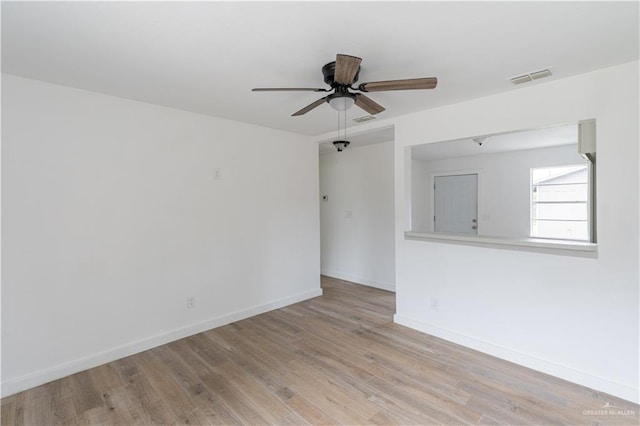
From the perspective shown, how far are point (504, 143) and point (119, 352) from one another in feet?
18.3

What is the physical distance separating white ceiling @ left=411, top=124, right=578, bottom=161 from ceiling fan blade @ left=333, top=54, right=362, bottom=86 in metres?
1.85

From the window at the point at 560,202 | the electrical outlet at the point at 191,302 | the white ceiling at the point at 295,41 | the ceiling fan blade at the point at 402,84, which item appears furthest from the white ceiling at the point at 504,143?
the electrical outlet at the point at 191,302

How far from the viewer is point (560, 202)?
495cm

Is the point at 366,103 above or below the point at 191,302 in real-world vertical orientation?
above

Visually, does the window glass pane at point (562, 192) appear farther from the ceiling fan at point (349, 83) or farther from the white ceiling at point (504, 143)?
the ceiling fan at point (349, 83)

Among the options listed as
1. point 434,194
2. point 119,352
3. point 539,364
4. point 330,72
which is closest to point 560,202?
point 434,194

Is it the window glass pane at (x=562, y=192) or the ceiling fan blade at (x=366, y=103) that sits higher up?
the ceiling fan blade at (x=366, y=103)

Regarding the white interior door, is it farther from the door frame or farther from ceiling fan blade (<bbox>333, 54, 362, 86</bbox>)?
ceiling fan blade (<bbox>333, 54, 362, 86</bbox>)

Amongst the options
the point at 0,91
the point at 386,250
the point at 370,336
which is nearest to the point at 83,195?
the point at 0,91

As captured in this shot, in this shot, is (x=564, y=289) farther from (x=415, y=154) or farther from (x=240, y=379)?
(x=415, y=154)

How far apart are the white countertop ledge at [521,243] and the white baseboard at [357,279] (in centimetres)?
179

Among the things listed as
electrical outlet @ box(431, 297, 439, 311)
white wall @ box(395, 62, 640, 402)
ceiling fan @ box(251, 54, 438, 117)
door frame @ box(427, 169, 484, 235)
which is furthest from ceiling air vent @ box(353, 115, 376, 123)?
door frame @ box(427, 169, 484, 235)

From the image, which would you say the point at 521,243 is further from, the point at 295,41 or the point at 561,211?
the point at 561,211

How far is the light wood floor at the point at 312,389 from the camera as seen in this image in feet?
6.48
